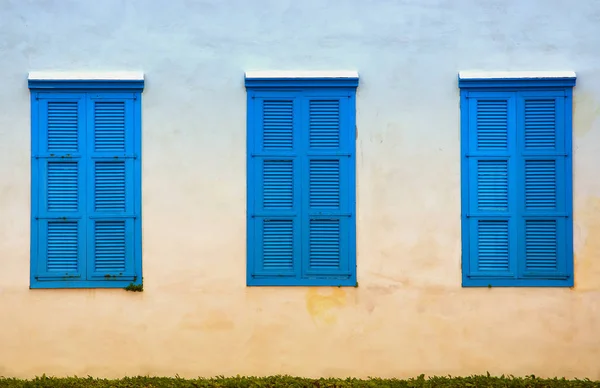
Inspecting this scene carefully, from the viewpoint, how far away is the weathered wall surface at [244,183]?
4.82 meters

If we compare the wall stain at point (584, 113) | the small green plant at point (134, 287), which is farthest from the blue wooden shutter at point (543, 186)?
the small green plant at point (134, 287)

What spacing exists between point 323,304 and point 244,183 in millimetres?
1223

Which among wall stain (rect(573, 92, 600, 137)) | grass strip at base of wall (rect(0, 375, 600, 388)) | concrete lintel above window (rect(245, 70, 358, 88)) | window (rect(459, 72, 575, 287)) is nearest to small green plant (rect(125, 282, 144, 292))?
grass strip at base of wall (rect(0, 375, 600, 388))

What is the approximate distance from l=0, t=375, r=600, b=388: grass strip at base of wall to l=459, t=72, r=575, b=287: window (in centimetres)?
79

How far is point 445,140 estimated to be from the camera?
482 cm

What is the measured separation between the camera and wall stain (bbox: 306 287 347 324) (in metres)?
4.84

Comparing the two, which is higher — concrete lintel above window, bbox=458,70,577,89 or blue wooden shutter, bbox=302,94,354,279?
concrete lintel above window, bbox=458,70,577,89

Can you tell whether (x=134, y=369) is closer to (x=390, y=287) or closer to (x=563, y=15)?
(x=390, y=287)

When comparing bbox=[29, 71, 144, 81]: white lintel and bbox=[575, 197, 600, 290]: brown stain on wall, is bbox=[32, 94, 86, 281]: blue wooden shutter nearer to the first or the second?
bbox=[29, 71, 144, 81]: white lintel

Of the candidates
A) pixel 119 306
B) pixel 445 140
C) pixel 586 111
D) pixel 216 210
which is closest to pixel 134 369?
pixel 119 306

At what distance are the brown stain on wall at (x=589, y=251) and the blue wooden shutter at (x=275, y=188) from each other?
236cm

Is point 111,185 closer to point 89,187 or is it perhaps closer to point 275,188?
point 89,187

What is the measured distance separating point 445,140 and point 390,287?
1327 millimetres

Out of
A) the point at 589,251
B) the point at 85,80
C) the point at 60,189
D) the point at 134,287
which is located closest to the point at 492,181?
the point at 589,251
